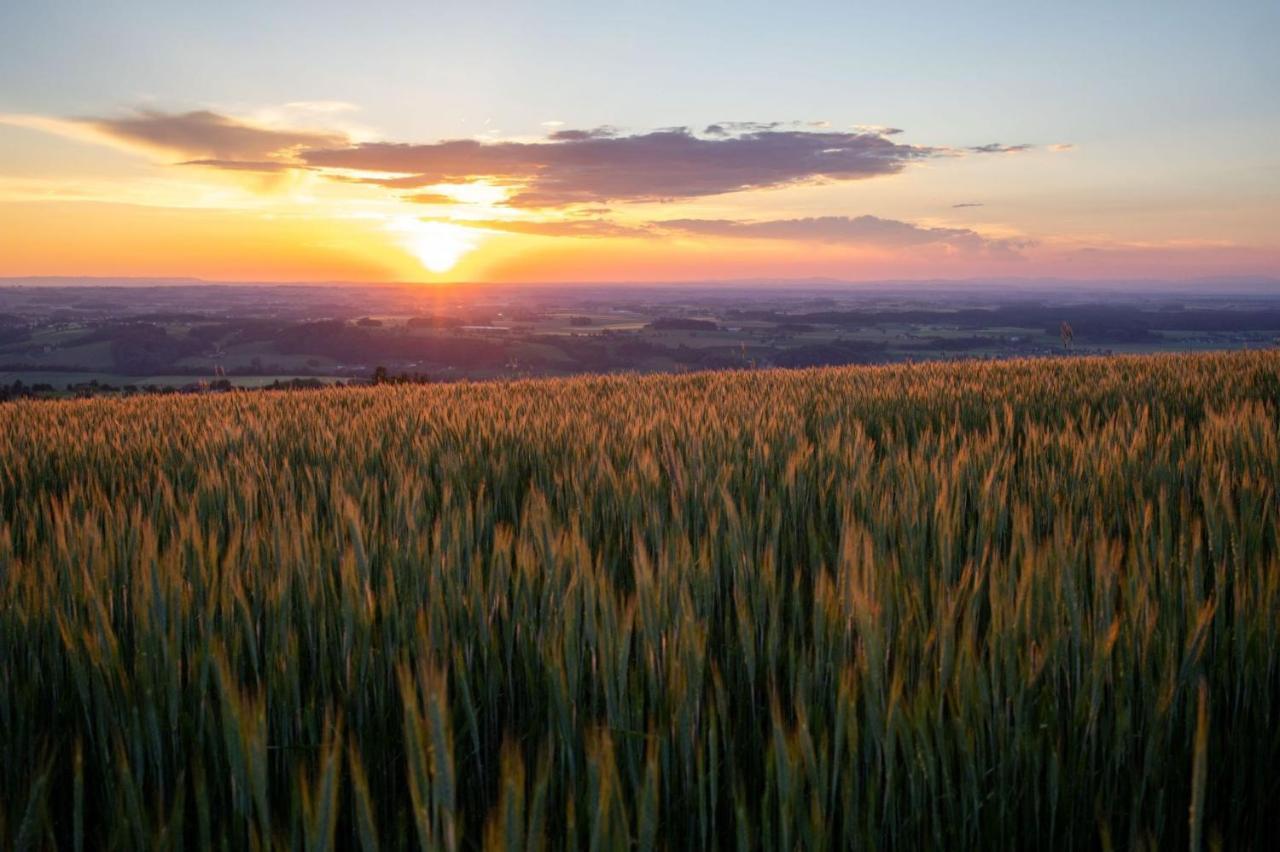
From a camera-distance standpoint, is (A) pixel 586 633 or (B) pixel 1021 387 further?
(B) pixel 1021 387

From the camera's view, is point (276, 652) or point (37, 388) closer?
point (276, 652)

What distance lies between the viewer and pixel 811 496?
2326mm

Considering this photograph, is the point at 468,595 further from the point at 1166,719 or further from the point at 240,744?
the point at 1166,719

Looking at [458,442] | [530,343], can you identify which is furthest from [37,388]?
[530,343]

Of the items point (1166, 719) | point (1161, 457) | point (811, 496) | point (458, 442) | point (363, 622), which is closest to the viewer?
point (1166, 719)

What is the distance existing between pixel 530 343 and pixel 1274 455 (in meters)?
47.9

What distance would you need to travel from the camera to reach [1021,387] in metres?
6.24

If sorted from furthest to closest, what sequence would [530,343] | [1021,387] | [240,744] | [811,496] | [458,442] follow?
[530,343] < [1021,387] < [458,442] < [811,496] < [240,744]

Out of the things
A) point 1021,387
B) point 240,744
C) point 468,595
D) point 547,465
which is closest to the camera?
point 240,744

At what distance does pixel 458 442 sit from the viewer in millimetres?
3748

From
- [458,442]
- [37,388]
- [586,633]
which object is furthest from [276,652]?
[37,388]

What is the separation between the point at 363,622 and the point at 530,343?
48.8m

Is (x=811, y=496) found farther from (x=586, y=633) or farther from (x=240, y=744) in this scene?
(x=240, y=744)

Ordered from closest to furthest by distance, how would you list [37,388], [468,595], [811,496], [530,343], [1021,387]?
[468,595] → [811,496] → [1021,387] → [37,388] → [530,343]
